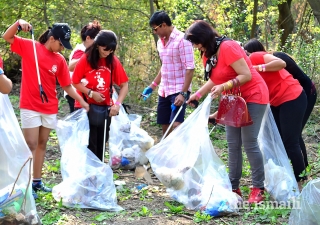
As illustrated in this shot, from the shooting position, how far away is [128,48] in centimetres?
805

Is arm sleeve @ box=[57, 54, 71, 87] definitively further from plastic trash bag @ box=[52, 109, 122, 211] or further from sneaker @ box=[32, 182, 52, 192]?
sneaker @ box=[32, 182, 52, 192]

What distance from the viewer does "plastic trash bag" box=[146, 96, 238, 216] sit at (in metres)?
3.34

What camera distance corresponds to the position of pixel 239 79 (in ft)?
10.8

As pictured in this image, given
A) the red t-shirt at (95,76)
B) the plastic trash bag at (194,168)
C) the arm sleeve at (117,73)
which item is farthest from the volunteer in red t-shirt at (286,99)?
the red t-shirt at (95,76)

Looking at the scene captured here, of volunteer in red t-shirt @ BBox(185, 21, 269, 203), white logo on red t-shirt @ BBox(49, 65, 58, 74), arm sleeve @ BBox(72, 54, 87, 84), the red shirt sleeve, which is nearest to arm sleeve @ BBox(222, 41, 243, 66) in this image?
volunteer in red t-shirt @ BBox(185, 21, 269, 203)

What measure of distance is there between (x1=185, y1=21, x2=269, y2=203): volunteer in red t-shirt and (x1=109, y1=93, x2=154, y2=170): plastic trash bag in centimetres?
133

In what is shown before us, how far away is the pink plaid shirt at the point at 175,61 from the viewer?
443cm

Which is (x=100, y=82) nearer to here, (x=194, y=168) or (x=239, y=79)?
(x=194, y=168)

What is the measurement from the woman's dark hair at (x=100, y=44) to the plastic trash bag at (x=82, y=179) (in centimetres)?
64

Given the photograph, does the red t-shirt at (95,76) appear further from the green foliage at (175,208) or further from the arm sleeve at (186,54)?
the green foliage at (175,208)

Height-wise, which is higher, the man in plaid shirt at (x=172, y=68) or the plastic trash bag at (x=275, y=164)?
the man in plaid shirt at (x=172, y=68)

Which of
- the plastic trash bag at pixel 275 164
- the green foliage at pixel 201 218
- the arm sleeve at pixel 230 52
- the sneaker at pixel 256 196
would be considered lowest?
the green foliage at pixel 201 218

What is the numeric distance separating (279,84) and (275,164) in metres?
0.68

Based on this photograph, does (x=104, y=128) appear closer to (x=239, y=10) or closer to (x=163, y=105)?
(x=163, y=105)
